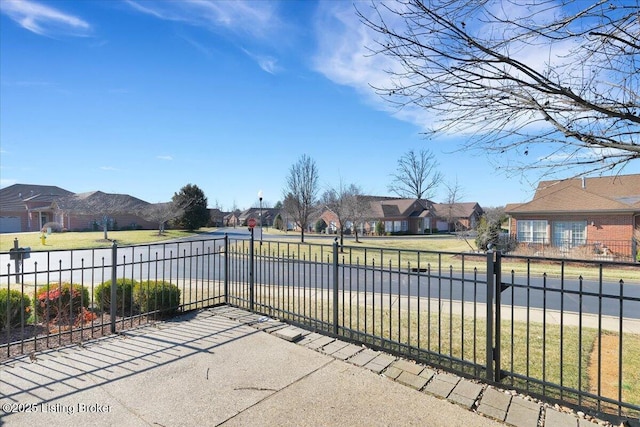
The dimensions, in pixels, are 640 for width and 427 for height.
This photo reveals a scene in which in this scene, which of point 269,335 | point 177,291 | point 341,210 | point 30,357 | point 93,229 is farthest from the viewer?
point 93,229

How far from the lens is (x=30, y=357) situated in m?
4.40

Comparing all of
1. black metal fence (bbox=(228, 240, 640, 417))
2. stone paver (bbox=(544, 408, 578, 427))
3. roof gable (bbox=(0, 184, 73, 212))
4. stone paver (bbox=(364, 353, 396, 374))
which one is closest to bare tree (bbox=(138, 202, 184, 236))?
roof gable (bbox=(0, 184, 73, 212))

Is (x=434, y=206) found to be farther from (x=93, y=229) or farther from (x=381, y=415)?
(x=381, y=415)

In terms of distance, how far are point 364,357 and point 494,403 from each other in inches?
63.1

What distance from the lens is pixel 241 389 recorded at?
12.3 feet

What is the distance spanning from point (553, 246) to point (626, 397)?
75.4 ft

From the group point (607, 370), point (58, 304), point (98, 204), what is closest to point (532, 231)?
point (607, 370)

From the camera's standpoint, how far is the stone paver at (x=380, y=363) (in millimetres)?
4289

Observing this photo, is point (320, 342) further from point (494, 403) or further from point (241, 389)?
point (494, 403)

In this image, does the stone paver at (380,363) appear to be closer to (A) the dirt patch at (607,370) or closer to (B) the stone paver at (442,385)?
(B) the stone paver at (442,385)

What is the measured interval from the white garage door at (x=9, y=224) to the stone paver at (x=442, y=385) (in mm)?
64715

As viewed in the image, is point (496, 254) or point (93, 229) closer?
point (496, 254)

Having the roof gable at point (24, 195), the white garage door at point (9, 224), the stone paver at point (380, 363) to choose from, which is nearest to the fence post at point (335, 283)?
the stone paver at point (380, 363)

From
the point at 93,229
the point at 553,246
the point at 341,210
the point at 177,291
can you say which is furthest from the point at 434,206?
the point at 177,291
